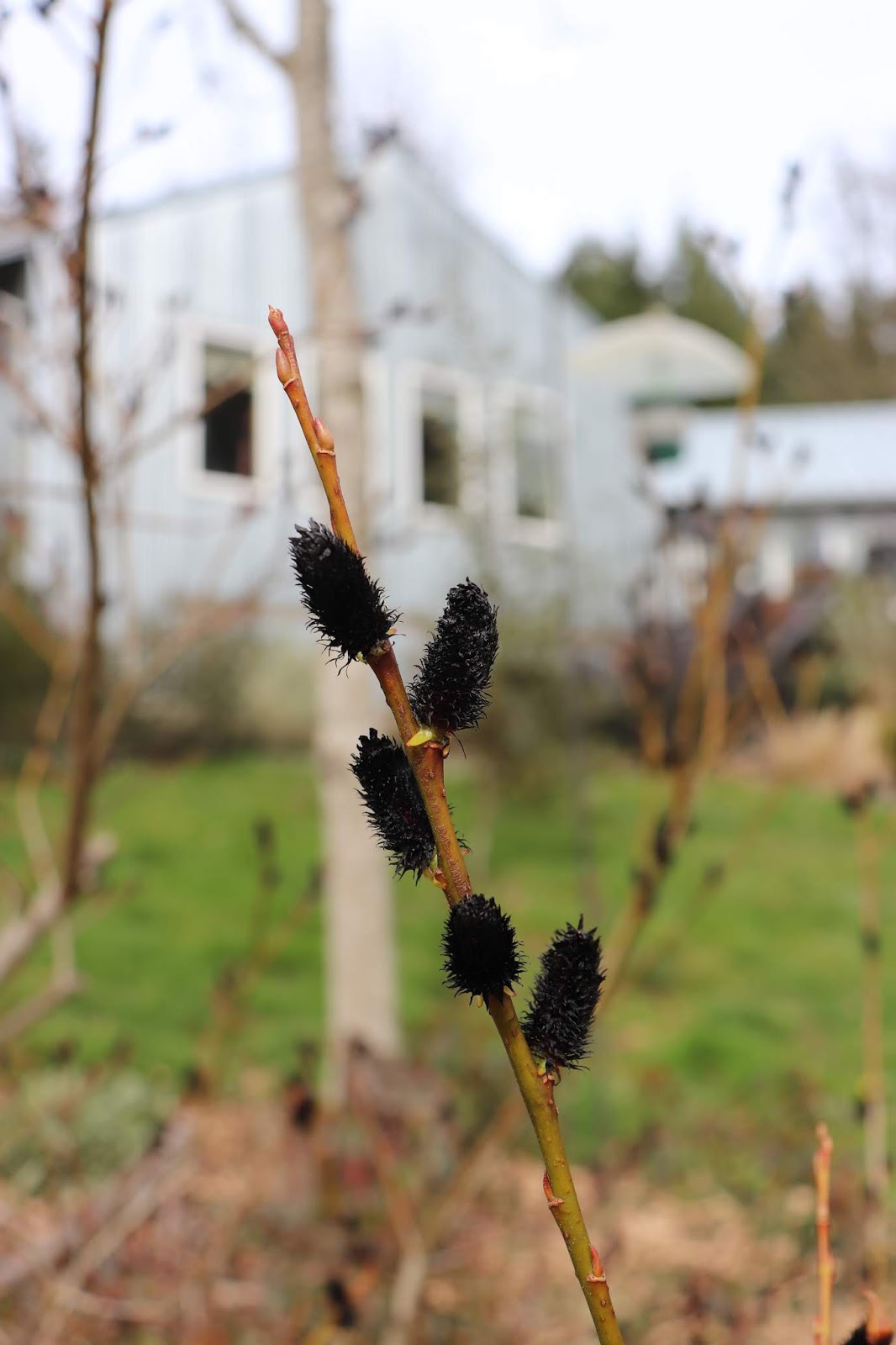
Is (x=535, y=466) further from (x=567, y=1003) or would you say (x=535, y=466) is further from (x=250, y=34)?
(x=567, y=1003)

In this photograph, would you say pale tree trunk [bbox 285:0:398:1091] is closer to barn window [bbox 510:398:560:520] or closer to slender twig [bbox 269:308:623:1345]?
slender twig [bbox 269:308:623:1345]

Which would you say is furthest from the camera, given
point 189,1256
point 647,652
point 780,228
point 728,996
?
point 728,996

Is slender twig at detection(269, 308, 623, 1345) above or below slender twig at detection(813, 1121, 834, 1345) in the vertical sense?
above

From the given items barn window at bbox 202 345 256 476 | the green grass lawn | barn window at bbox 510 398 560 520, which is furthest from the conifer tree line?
the green grass lawn

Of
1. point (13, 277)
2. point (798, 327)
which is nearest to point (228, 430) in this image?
point (13, 277)

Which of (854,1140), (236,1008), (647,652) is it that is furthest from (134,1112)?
(647,652)

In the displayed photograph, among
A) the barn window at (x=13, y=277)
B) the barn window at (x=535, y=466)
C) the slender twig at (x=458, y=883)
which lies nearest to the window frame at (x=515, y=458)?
the barn window at (x=535, y=466)

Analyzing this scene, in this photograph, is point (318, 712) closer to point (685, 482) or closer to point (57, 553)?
point (57, 553)
